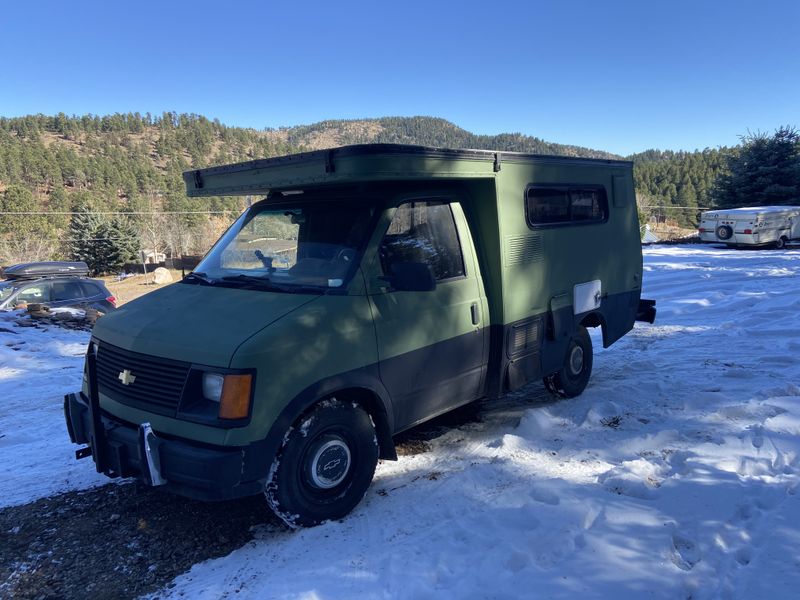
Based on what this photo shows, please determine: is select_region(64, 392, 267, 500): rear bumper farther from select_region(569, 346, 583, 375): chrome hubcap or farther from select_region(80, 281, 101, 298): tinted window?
select_region(80, 281, 101, 298): tinted window

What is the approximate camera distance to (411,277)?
3.60 m

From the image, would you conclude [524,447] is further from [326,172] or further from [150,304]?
[150,304]

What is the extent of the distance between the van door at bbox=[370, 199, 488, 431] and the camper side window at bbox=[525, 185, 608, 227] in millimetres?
928

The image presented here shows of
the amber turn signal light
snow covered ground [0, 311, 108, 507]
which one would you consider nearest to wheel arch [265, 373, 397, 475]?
the amber turn signal light

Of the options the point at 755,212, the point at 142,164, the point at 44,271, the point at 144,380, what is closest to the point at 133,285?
the point at 44,271

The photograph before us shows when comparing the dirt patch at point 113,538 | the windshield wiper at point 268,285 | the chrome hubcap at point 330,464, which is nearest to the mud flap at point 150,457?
the dirt patch at point 113,538

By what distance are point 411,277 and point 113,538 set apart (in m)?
2.59

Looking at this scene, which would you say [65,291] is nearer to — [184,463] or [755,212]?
[184,463]

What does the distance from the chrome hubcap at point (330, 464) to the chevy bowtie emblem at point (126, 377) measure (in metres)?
1.26

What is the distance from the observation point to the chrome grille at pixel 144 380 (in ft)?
10.4

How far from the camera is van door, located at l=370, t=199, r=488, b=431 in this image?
12.4 ft

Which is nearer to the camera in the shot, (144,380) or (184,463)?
(184,463)

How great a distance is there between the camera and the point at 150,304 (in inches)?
151

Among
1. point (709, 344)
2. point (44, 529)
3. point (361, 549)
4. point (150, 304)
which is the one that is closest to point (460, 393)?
point (361, 549)
